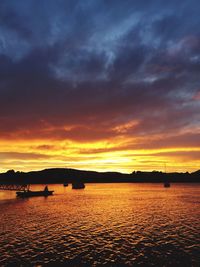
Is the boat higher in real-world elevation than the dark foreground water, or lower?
higher

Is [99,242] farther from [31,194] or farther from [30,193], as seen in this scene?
[31,194]

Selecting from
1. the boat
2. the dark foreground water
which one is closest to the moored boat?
the boat

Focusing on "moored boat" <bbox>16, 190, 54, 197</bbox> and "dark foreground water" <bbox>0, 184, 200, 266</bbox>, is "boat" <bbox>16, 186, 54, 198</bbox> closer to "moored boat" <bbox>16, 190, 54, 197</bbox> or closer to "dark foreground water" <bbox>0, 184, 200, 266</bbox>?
"moored boat" <bbox>16, 190, 54, 197</bbox>

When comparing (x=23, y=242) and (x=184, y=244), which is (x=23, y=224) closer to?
(x=23, y=242)

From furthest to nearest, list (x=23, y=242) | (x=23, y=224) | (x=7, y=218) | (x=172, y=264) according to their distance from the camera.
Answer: (x=7, y=218)
(x=23, y=224)
(x=23, y=242)
(x=172, y=264)

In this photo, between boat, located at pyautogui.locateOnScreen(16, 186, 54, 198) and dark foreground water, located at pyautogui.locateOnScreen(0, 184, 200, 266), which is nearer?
dark foreground water, located at pyautogui.locateOnScreen(0, 184, 200, 266)

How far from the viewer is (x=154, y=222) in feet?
184

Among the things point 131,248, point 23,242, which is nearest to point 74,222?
point 23,242

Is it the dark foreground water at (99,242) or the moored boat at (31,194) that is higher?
the moored boat at (31,194)

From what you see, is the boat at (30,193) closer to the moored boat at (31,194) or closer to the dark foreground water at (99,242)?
the moored boat at (31,194)

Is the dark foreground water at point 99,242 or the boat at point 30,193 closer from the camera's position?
the dark foreground water at point 99,242

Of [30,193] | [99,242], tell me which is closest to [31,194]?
[30,193]

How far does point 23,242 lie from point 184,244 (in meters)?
22.7

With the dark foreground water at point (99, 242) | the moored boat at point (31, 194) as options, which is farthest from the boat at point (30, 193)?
the dark foreground water at point (99, 242)
